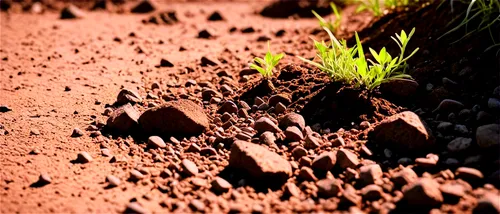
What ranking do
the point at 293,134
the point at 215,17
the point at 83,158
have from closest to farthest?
1. the point at 83,158
2. the point at 293,134
3. the point at 215,17

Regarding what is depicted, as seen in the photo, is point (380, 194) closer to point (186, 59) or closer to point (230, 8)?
point (186, 59)

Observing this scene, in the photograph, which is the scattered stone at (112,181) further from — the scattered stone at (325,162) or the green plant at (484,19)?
the green plant at (484,19)

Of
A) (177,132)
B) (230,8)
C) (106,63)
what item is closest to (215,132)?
(177,132)

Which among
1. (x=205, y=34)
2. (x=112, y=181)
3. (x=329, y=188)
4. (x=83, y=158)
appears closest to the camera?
(x=329, y=188)

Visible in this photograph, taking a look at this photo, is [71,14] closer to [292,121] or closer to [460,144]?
[292,121]

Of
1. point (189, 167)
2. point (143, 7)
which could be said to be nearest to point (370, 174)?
point (189, 167)

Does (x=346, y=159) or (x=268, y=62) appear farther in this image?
(x=268, y=62)
